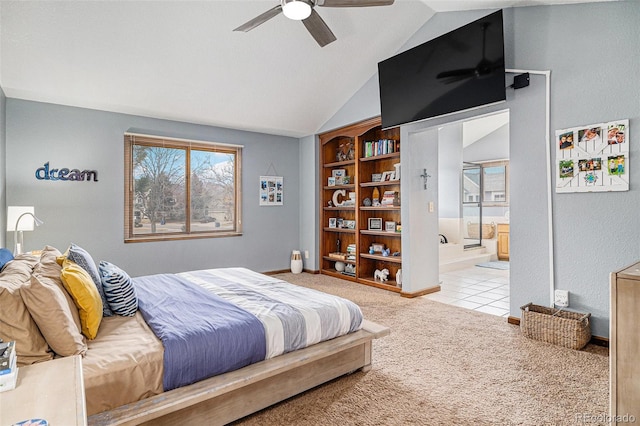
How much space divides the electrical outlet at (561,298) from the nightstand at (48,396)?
132 inches

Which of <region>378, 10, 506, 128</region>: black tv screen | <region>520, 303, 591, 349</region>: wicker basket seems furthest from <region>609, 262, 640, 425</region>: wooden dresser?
<region>378, 10, 506, 128</region>: black tv screen

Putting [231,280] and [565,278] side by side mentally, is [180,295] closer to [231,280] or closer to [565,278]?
[231,280]

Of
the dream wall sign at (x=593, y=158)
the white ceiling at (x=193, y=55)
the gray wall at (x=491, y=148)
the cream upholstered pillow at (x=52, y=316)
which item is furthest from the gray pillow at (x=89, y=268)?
the gray wall at (x=491, y=148)

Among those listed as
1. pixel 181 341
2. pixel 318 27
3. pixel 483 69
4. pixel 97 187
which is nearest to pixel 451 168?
pixel 483 69

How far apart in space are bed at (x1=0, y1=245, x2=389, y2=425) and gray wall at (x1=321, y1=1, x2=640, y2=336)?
5.73 ft

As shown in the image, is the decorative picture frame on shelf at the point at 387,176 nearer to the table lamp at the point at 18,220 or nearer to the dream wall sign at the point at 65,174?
the dream wall sign at the point at 65,174

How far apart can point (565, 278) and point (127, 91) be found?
15.7 ft

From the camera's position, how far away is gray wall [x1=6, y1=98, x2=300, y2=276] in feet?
12.3

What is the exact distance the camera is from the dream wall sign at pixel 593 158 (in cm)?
261

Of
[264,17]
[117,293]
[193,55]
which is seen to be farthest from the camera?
[193,55]

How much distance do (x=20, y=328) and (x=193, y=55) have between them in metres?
3.17

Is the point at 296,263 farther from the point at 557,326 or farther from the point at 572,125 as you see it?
the point at 572,125

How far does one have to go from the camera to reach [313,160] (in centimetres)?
570

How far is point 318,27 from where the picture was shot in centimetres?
287
